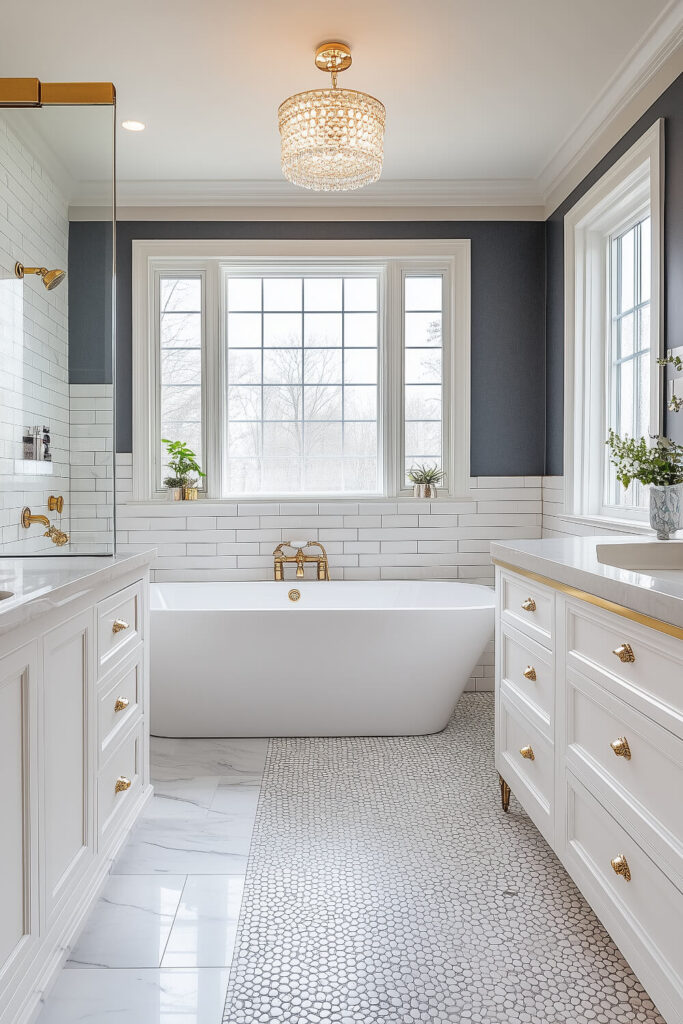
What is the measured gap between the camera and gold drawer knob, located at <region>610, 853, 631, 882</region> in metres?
1.53

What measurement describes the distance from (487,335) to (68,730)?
3235 mm

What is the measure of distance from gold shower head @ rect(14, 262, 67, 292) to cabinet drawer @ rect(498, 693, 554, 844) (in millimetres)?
2036

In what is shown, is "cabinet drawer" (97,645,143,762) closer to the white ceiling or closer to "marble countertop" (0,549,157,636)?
"marble countertop" (0,549,157,636)

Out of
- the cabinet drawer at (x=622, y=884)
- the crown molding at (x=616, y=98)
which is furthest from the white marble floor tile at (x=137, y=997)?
the crown molding at (x=616, y=98)

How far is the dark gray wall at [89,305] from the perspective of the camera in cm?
231

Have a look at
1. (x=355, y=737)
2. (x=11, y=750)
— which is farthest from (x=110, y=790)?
(x=355, y=737)

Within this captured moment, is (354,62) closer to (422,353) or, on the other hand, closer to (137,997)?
(422,353)

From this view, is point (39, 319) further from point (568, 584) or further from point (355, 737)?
point (355, 737)

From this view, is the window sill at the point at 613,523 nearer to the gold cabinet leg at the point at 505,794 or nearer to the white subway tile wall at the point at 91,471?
the gold cabinet leg at the point at 505,794

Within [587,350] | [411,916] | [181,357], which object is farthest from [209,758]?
[587,350]

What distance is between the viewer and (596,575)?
65.1 inches

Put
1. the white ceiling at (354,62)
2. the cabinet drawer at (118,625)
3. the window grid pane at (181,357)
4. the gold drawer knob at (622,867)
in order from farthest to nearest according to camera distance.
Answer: the window grid pane at (181,357) → the white ceiling at (354,62) → the cabinet drawer at (118,625) → the gold drawer knob at (622,867)

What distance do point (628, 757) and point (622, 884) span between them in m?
0.29

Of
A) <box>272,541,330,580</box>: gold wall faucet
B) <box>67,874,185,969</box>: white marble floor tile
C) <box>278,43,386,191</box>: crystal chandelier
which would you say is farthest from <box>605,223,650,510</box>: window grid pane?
<box>67,874,185,969</box>: white marble floor tile
